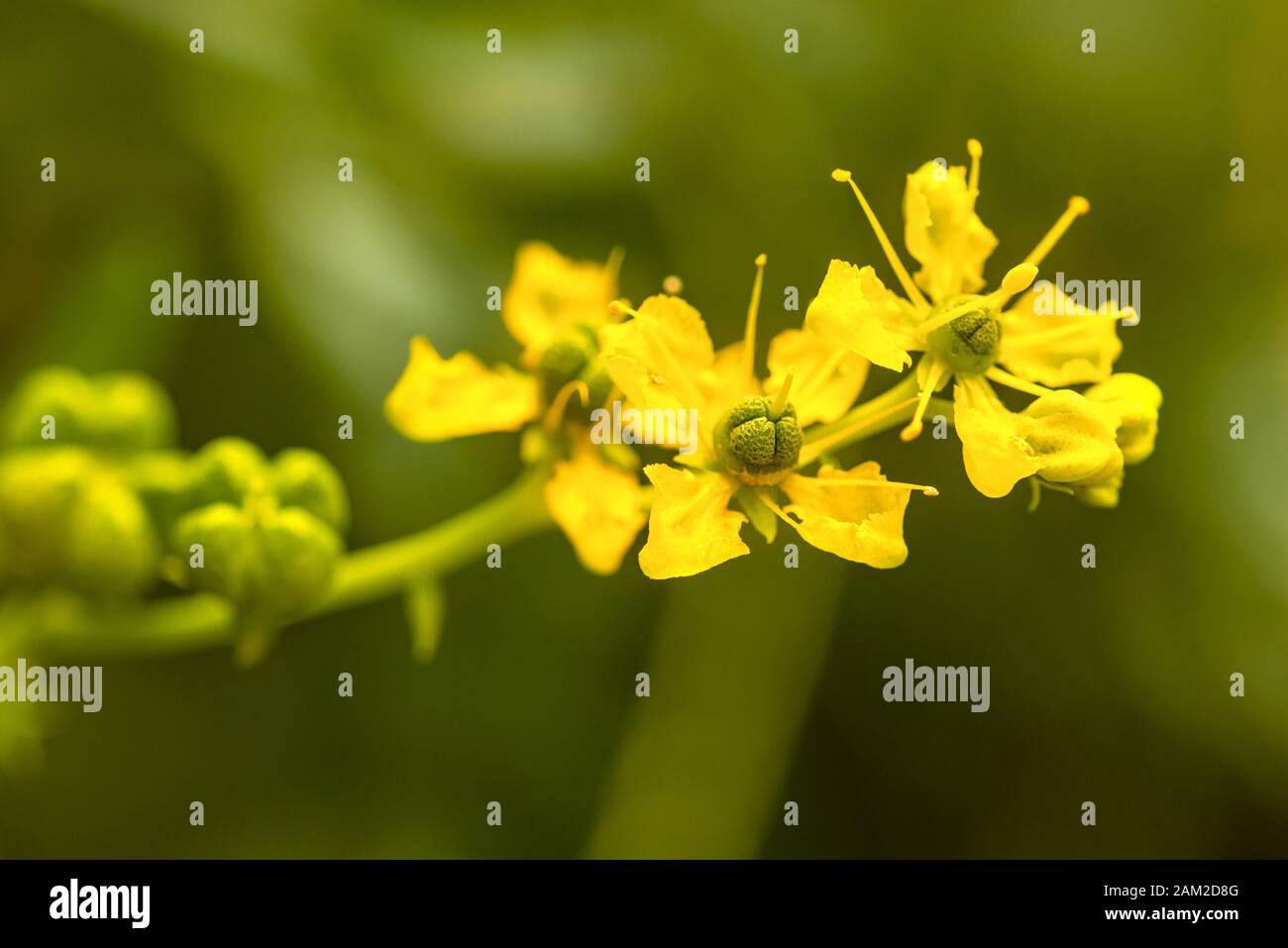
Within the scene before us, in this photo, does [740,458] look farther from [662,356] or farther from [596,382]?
[596,382]

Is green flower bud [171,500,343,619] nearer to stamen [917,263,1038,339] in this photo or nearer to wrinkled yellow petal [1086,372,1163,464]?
stamen [917,263,1038,339]

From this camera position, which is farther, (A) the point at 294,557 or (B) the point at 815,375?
(A) the point at 294,557

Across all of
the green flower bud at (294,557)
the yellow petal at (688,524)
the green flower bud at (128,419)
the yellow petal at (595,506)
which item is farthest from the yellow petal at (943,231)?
the green flower bud at (128,419)

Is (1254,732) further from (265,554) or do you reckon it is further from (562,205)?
(265,554)

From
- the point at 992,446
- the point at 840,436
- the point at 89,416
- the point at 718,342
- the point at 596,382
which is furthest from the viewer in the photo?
Result: the point at 718,342

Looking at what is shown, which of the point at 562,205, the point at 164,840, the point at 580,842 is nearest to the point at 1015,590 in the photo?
the point at 580,842

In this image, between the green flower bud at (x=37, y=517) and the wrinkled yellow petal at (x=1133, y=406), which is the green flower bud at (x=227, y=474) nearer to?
the green flower bud at (x=37, y=517)

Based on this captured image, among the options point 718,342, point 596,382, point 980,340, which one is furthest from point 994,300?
point 718,342
